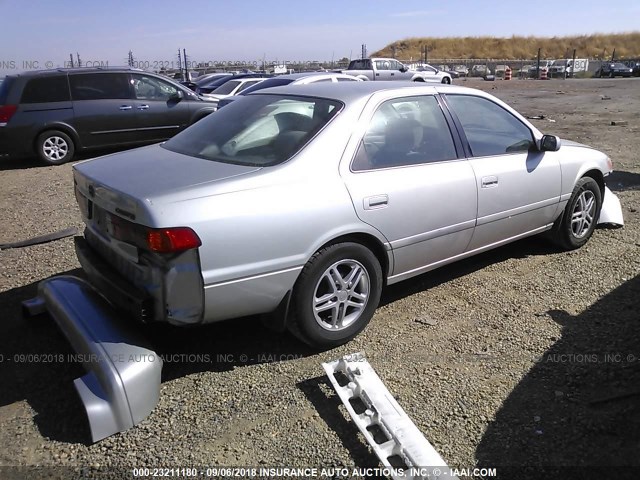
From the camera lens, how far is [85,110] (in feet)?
32.3

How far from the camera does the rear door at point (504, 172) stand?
4.06 m

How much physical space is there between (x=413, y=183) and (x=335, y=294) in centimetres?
91

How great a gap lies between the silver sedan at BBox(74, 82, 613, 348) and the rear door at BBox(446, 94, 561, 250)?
12 millimetres

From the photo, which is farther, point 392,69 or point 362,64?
point 392,69

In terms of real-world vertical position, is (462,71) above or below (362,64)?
below

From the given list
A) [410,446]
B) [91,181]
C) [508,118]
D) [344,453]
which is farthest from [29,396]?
[508,118]

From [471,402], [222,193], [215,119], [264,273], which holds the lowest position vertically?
[471,402]

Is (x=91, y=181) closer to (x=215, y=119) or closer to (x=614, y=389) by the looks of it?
(x=215, y=119)

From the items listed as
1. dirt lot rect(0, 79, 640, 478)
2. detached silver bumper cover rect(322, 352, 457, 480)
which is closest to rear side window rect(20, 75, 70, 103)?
dirt lot rect(0, 79, 640, 478)

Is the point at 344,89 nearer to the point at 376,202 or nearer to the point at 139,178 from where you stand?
the point at 376,202

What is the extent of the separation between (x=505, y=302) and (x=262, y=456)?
2.32m

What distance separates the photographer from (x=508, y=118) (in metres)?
4.45

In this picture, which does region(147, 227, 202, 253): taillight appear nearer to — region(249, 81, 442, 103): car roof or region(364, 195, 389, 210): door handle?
region(364, 195, 389, 210): door handle

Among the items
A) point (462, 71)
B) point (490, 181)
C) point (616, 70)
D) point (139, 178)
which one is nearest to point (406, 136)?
point (490, 181)
